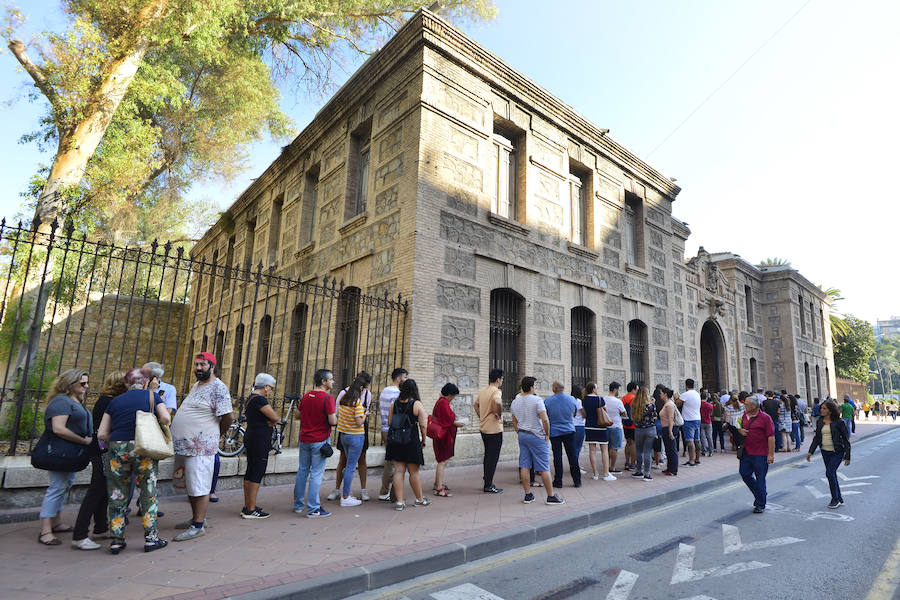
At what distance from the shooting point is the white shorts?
484 cm

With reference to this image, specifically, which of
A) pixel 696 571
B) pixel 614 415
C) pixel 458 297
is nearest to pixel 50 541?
pixel 696 571

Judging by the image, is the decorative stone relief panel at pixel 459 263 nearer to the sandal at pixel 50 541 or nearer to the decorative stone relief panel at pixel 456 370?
the decorative stone relief panel at pixel 456 370

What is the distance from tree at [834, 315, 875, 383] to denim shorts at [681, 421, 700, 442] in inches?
1436

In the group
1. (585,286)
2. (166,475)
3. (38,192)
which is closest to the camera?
(166,475)

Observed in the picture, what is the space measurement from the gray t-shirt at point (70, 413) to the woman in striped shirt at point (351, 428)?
271cm

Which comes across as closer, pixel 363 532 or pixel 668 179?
pixel 363 532

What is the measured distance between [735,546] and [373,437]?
21.2ft

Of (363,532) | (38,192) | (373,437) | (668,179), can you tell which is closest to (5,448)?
(38,192)

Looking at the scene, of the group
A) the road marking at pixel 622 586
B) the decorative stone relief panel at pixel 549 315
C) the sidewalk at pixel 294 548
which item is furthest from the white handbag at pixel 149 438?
the decorative stone relief panel at pixel 549 315

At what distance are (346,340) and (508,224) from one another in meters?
4.60

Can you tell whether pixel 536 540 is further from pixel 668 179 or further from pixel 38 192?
pixel 668 179

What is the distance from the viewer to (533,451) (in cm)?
691

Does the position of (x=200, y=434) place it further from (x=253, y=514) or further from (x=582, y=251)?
(x=582, y=251)

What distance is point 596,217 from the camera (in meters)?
14.0
